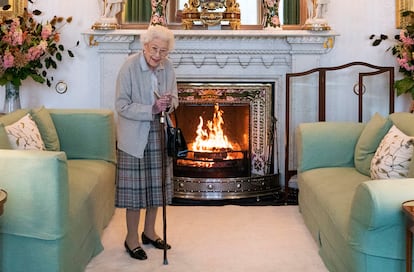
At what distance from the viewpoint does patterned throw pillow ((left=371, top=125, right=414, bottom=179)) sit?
3.30 meters

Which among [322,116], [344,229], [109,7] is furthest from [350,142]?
[109,7]

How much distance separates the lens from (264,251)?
12.1 feet

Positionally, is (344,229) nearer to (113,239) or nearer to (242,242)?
(242,242)

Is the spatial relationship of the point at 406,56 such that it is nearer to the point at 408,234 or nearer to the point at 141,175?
the point at 141,175

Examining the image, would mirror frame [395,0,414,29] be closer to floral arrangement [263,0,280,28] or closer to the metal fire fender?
floral arrangement [263,0,280,28]

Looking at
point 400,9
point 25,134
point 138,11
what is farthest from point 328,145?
point 138,11

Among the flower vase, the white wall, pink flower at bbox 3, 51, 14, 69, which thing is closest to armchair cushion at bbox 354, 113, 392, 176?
the white wall

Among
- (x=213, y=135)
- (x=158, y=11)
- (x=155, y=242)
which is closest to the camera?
(x=155, y=242)

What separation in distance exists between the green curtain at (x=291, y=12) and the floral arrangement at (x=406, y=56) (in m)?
0.89

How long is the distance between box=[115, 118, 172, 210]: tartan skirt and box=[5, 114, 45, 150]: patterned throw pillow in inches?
20.7

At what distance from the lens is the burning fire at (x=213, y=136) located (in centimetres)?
548

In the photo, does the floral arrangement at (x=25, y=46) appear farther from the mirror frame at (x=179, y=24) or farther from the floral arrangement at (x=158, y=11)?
the floral arrangement at (x=158, y=11)

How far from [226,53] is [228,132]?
74 cm

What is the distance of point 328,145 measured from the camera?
168 inches
